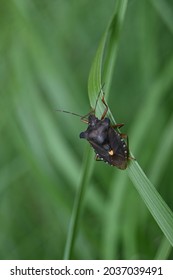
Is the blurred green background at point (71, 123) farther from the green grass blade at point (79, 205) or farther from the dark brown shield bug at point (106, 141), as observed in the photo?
the green grass blade at point (79, 205)

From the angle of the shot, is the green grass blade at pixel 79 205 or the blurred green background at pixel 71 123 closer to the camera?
the green grass blade at pixel 79 205

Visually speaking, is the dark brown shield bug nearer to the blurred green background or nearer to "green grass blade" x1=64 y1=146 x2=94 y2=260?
"green grass blade" x1=64 y1=146 x2=94 y2=260

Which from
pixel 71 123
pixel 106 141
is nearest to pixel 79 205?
pixel 106 141

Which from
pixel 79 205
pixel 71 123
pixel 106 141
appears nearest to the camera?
pixel 79 205

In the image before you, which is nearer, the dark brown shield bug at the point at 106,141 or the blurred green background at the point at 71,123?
the dark brown shield bug at the point at 106,141

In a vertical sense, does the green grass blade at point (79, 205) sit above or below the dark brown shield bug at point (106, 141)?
below

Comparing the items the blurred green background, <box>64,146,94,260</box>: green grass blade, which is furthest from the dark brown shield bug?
the blurred green background

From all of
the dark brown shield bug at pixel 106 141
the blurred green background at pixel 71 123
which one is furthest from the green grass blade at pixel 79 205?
the blurred green background at pixel 71 123

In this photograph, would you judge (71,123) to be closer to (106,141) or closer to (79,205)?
(106,141)
